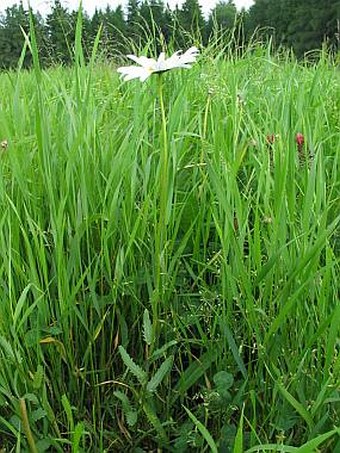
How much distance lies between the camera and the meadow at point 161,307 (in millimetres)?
678

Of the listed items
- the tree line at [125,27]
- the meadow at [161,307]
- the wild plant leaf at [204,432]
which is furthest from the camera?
the tree line at [125,27]

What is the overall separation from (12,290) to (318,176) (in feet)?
1.55

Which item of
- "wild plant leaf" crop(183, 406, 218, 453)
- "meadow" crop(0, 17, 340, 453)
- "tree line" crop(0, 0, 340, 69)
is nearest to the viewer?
"wild plant leaf" crop(183, 406, 218, 453)

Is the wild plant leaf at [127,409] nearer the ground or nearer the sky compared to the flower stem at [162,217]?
nearer the ground

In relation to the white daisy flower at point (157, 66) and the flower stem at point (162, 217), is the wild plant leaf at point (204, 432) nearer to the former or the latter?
the flower stem at point (162, 217)

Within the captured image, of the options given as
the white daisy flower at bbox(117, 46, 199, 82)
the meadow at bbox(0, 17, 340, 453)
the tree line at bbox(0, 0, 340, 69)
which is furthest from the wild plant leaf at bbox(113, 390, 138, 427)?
the tree line at bbox(0, 0, 340, 69)

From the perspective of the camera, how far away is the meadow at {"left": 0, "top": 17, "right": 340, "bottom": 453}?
68 cm

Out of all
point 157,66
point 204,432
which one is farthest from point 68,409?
point 157,66

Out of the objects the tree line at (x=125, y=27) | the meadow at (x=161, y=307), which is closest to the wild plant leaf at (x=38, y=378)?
the meadow at (x=161, y=307)

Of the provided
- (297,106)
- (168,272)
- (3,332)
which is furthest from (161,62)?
(297,106)

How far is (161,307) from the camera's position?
0.81 m

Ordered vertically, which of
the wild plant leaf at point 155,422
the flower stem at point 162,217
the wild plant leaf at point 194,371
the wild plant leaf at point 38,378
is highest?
the flower stem at point 162,217

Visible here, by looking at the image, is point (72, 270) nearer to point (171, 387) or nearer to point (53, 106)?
point (171, 387)

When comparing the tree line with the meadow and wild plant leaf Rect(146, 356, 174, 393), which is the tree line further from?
wild plant leaf Rect(146, 356, 174, 393)
